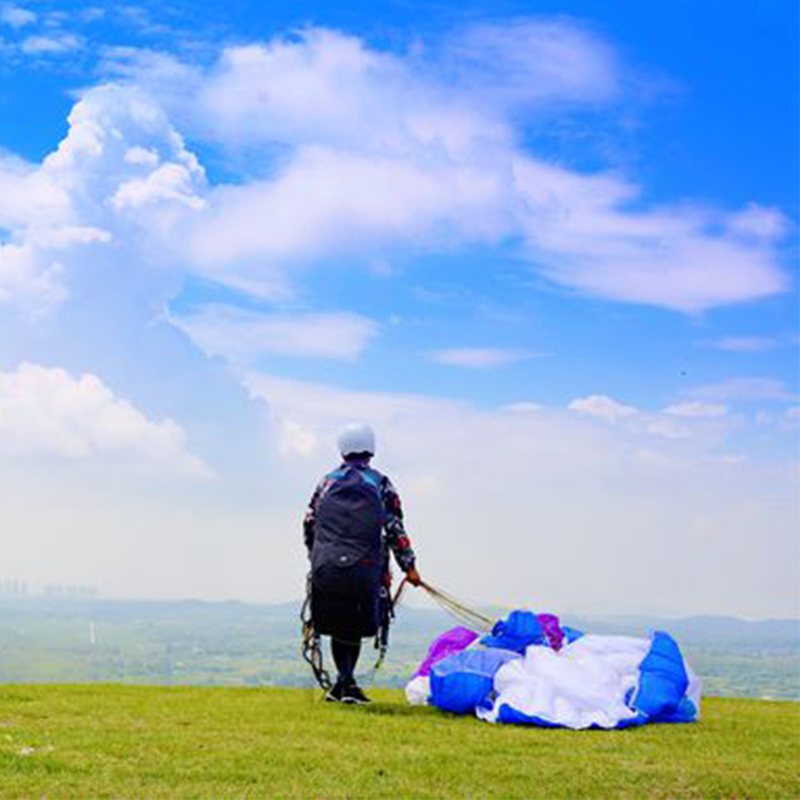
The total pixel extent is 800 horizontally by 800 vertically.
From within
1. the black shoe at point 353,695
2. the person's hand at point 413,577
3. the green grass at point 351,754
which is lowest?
the green grass at point 351,754

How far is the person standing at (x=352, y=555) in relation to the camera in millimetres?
12438

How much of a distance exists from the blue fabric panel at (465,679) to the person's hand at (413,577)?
905 millimetres

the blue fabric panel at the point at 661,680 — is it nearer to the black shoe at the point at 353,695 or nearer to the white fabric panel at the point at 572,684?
the white fabric panel at the point at 572,684

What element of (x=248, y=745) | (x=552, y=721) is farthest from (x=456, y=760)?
(x=552, y=721)

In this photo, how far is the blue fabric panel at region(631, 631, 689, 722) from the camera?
12.0 m

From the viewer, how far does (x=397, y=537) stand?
1280 centimetres

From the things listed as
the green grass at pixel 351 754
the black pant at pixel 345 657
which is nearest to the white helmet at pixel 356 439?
the black pant at pixel 345 657

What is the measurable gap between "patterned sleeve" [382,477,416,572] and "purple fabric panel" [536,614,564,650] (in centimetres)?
181

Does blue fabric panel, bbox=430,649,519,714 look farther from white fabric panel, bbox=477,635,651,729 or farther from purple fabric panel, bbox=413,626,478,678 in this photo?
purple fabric panel, bbox=413,626,478,678

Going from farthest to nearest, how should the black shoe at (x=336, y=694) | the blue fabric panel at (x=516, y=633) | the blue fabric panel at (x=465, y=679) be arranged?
the blue fabric panel at (x=516, y=633), the black shoe at (x=336, y=694), the blue fabric panel at (x=465, y=679)

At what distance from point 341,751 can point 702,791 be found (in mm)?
2711

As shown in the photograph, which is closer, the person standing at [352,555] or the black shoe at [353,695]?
the person standing at [352,555]

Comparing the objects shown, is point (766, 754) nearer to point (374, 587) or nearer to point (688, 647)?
point (688, 647)

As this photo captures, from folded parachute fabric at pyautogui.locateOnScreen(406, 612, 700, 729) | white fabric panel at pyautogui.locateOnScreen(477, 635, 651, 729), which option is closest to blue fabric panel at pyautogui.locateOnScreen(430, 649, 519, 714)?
folded parachute fabric at pyautogui.locateOnScreen(406, 612, 700, 729)
